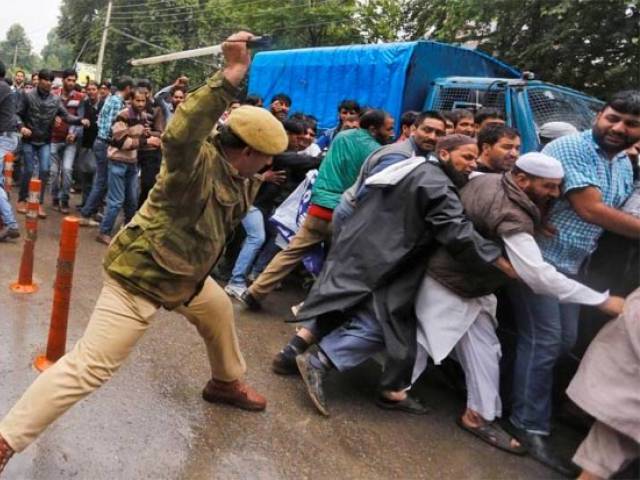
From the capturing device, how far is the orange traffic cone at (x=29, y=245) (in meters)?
4.19

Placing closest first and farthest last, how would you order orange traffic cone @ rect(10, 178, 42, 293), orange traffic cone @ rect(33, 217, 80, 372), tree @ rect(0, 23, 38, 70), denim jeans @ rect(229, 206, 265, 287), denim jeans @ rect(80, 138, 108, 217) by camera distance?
orange traffic cone @ rect(33, 217, 80, 372) → orange traffic cone @ rect(10, 178, 42, 293) → denim jeans @ rect(229, 206, 265, 287) → denim jeans @ rect(80, 138, 108, 217) → tree @ rect(0, 23, 38, 70)

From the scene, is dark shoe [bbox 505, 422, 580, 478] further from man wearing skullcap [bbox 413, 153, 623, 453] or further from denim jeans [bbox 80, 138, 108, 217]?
denim jeans [bbox 80, 138, 108, 217]

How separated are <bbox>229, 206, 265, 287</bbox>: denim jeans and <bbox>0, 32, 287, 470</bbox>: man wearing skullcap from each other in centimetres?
230

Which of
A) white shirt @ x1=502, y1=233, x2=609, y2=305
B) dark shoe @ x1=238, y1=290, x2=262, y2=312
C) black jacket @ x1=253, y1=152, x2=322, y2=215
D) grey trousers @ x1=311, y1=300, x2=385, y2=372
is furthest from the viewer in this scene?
black jacket @ x1=253, y1=152, x2=322, y2=215

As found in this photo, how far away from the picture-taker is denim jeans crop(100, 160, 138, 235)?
606 cm

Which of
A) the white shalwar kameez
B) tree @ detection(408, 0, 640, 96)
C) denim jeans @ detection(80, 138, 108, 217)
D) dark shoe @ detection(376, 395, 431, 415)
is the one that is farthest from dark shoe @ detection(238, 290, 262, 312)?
tree @ detection(408, 0, 640, 96)

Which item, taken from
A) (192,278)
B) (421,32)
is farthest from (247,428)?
Result: (421,32)

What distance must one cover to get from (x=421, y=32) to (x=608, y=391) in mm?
13949

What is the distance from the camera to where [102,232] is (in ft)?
20.5

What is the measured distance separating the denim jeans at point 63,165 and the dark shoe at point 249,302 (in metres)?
4.05

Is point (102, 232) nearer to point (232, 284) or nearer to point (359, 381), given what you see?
point (232, 284)

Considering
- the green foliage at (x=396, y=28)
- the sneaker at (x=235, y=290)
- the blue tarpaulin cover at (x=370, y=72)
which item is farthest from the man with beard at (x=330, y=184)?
the green foliage at (x=396, y=28)

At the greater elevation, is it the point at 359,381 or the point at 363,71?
the point at 363,71

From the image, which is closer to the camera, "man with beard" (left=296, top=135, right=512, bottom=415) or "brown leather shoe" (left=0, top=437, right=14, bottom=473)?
"brown leather shoe" (left=0, top=437, right=14, bottom=473)
